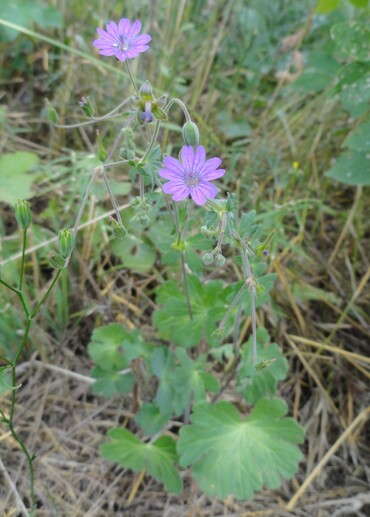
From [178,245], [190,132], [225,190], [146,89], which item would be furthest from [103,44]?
[225,190]

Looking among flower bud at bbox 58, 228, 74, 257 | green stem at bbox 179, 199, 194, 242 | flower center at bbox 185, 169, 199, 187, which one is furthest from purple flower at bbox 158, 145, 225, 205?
flower bud at bbox 58, 228, 74, 257

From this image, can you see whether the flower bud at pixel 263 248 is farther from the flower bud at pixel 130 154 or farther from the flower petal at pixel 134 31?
the flower petal at pixel 134 31

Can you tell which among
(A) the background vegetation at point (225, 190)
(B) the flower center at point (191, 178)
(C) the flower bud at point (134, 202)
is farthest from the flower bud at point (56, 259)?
(A) the background vegetation at point (225, 190)

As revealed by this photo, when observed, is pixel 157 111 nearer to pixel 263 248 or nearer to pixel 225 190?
pixel 263 248

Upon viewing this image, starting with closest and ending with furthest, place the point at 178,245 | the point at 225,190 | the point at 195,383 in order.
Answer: the point at 178,245 < the point at 195,383 < the point at 225,190

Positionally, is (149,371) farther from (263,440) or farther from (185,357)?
(263,440)

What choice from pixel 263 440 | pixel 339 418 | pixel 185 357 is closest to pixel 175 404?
pixel 185 357
